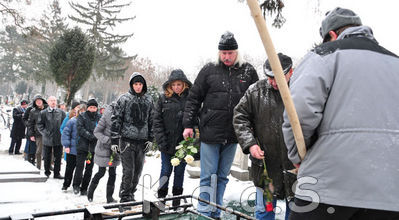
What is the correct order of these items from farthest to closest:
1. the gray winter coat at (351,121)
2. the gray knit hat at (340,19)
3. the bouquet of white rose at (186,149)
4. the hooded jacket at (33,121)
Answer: the hooded jacket at (33,121) < the bouquet of white rose at (186,149) < the gray knit hat at (340,19) < the gray winter coat at (351,121)

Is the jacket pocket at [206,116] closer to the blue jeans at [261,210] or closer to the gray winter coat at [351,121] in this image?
the blue jeans at [261,210]

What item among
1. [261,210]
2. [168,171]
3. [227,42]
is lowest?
[261,210]

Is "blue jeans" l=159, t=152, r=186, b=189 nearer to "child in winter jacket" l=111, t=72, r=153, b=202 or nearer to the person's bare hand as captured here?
"child in winter jacket" l=111, t=72, r=153, b=202

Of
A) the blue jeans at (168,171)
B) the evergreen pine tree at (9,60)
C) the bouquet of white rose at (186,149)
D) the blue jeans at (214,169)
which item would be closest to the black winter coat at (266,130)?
the blue jeans at (214,169)

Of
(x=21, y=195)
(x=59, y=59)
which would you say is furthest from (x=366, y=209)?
(x=59, y=59)

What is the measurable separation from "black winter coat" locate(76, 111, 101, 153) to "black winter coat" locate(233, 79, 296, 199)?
397 centimetres

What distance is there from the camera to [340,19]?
1.95 m

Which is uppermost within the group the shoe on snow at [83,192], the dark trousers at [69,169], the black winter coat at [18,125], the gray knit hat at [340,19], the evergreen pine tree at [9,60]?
the evergreen pine tree at [9,60]

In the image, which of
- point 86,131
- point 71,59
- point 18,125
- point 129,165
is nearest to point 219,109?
point 129,165

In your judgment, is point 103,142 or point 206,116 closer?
point 206,116

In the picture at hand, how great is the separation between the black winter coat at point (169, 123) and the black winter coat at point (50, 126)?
4.38 meters

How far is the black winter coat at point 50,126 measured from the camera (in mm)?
8148

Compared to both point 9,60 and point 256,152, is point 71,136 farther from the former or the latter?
point 9,60

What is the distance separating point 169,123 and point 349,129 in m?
3.37
